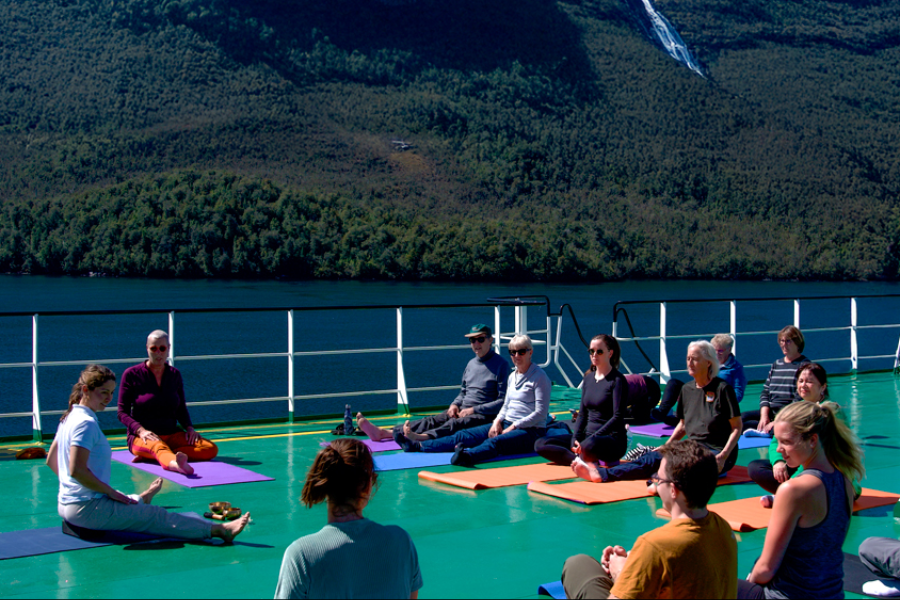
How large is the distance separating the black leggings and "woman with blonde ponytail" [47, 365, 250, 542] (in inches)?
97.4

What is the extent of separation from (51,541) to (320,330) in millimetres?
56397

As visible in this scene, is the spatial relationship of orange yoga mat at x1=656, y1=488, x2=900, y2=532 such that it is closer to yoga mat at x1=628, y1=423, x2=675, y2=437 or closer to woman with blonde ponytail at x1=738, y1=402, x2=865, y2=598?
woman with blonde ponytail at x1=738, y1=402, x2=865, y2=598

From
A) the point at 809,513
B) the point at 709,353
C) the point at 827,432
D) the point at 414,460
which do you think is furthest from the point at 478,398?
the point at 809,513

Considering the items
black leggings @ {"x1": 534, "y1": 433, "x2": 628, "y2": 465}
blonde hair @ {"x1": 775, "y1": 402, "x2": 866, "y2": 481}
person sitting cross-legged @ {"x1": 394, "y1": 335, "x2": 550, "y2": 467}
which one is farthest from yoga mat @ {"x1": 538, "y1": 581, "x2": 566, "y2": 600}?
person sitting cross-legged @ {"x1": 394, "y1": 335, "x2": 550, "y2": 467}

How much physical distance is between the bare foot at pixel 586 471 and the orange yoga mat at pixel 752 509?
2.77 feet

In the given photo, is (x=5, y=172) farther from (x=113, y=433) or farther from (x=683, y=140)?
(x=113, y=433)

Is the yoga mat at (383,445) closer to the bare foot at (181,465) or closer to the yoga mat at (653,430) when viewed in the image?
the bare foot at (181,465)

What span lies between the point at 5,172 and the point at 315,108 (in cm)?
4224

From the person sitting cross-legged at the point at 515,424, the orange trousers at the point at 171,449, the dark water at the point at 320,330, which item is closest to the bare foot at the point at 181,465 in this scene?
the orange trousers at the point at 171,449

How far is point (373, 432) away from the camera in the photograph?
7594 mm

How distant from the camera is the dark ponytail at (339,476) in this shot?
8.41ft

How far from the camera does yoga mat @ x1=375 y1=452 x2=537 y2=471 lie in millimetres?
6746

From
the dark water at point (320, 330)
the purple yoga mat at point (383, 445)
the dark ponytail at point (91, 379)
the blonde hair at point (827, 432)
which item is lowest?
the dark water at point (320, 330)

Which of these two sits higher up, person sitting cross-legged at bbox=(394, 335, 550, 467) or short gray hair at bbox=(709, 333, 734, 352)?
short gray hair at bbox=(709, 333, 734, 352)
